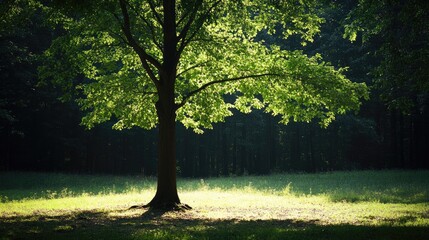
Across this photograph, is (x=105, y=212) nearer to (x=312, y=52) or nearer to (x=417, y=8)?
(x=417, y=8)

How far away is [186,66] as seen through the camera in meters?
18.9

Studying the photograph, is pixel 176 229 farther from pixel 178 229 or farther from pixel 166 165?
pixel 166 165

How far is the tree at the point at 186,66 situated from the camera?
16.2 metres

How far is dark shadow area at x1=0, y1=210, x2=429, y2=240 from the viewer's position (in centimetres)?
952

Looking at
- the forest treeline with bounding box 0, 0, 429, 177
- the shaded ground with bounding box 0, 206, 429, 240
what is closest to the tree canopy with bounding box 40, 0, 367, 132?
the shaded ground with bounding box 0, 206, 429, 240

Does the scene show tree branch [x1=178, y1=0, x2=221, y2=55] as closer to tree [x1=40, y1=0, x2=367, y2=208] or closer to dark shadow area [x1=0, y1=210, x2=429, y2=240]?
tree [x1=40, y1=0, x2=367, y2=208]

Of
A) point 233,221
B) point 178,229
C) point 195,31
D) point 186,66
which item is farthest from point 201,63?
point 178,229

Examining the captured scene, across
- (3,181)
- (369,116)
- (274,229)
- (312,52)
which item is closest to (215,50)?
(274,229)

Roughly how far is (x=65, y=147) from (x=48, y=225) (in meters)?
33.9

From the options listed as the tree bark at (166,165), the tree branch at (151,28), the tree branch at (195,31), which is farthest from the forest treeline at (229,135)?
the tree bark at (166,165)

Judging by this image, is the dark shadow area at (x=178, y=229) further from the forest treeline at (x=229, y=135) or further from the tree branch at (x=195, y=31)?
the forest treeline at (x=229, y=135)

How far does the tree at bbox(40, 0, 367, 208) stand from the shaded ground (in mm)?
3367

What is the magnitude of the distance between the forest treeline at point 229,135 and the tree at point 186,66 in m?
15.5

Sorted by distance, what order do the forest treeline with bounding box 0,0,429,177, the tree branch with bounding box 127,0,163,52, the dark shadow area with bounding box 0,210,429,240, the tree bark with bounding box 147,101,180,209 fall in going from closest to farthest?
the dark shadow area with bounding box 0,210,429,240 < the tree bark with bounding box 147,101,180,209 < the tree branch with bounding box 127,0,163,52 < the forest treeline with bounding box 0,0,429,177
